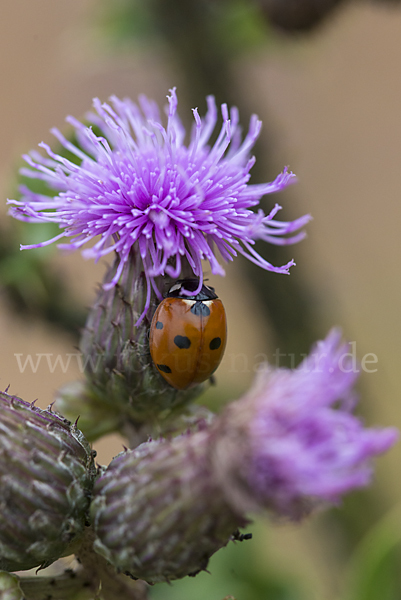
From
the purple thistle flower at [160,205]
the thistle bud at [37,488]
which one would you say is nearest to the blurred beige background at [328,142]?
the purple thistle flower at [160,205]

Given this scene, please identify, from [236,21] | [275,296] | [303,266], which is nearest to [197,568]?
[275,296]

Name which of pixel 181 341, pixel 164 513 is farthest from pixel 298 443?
pixel 181 341

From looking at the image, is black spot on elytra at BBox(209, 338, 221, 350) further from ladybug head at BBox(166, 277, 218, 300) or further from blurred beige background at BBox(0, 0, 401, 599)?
blurred beige background at BBox(0, 0, 401, 599)

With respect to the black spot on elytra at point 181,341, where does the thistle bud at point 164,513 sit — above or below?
below

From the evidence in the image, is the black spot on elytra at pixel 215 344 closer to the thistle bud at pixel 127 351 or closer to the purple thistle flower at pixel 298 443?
the thistle bud at pixel 127 351

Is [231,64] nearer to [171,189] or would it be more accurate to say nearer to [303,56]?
[303,56]

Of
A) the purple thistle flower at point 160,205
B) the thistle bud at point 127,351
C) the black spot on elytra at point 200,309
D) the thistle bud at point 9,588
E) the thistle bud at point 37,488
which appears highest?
the purple thistle flower at point 160,205

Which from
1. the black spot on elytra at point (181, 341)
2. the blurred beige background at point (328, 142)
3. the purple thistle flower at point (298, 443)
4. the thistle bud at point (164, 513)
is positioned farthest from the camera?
the blurred beige background at point (328, 142)
